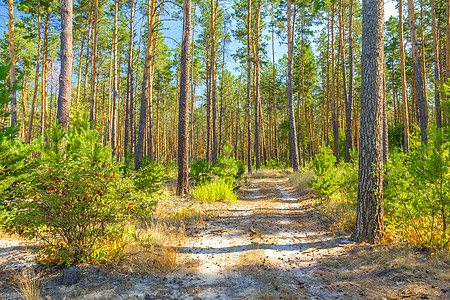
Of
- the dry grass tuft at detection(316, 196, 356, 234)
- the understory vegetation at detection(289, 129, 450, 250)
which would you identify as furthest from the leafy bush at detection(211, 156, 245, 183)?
the understory vegetation at detection(289, 129, 450, 250)

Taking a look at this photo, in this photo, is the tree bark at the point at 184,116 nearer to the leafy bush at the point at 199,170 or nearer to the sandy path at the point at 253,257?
the leafy bush at the point at 199,170

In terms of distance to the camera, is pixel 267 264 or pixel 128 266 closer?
pixel 128 266

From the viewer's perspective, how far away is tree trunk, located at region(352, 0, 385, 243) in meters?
4.29

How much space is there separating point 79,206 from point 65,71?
409cm

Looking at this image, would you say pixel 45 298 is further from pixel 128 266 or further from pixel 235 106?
pixel 235 106

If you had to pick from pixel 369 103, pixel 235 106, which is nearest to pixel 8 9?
pixel 369 103

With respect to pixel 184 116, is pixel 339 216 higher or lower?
lower

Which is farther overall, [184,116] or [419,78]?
[419,78]

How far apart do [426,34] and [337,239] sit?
22.9 meters

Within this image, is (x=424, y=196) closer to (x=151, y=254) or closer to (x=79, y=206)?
(x=151, y=254)

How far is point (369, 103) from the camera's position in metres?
4.40

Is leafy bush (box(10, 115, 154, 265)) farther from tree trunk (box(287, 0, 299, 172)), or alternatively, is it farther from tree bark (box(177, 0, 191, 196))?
tree trunk (box(287, 0, 299, 172))

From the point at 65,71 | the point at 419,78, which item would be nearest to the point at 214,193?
the point at 65,71

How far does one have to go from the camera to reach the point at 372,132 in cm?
434
